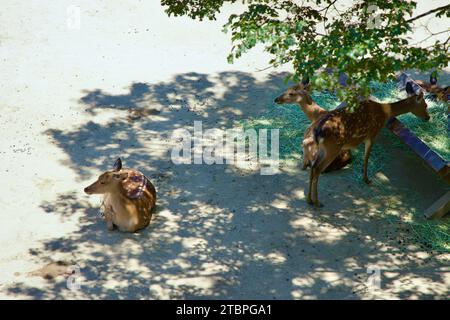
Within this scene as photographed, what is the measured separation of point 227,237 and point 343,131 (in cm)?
190

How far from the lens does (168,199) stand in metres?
8.18

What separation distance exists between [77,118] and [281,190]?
3.48 m

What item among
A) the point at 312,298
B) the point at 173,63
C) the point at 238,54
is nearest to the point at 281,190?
the point at 312,298

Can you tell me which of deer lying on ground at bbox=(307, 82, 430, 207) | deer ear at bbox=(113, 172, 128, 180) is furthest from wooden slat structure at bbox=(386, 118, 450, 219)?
deer ear at bbox=(113, 172, 128, 180)

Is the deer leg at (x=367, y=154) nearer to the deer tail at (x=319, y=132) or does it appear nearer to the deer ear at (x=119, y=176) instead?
the deer tail at (x=319, y=132)

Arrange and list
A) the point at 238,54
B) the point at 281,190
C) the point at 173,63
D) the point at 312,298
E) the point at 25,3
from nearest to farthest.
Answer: the point at 238,54
the point at 312,298
the point at 281,190
the point at 173,63
the point at 25,3

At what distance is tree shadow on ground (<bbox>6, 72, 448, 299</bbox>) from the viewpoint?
6.73 meters

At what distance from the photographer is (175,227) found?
25.2ft

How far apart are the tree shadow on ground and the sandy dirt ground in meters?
0.02

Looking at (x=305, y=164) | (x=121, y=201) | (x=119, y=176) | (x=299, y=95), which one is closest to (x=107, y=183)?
(x=119, y=176)

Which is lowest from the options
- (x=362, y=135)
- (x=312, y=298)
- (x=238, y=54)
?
(x=312, y=298)

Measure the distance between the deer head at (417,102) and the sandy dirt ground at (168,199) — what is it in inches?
23.6

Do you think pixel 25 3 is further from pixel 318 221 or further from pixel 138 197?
pixel 318 221

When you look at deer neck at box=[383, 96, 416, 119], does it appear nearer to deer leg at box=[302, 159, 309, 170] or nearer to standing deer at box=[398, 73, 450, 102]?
standing deer at box=[398, 73, 450, 102]
